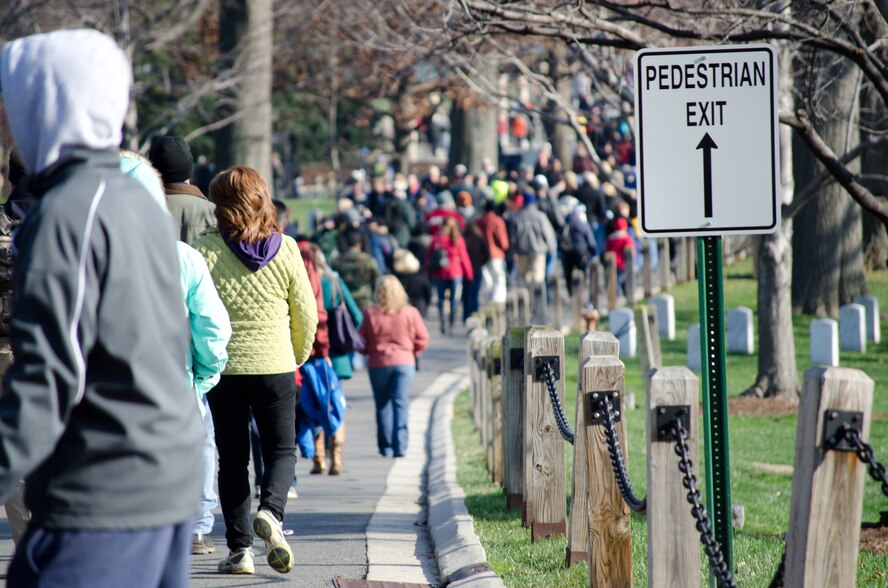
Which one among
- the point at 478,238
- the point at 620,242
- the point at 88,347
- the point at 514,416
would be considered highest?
the point at 478,238

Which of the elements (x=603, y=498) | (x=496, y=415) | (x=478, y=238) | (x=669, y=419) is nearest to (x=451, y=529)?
(x=496, y=415)

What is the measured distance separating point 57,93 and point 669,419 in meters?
2.35

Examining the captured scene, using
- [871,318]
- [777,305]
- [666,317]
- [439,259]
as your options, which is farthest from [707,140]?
[439,259]

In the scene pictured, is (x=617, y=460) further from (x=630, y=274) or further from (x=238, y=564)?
(x=630, y=274)

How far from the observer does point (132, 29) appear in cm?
2114

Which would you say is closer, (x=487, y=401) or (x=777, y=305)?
(x=487, y=401)

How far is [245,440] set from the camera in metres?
6.46

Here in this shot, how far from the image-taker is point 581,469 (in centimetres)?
611

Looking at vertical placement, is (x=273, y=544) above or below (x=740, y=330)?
below

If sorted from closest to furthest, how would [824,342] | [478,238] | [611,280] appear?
[824,342] < [611,280] < [478,238]

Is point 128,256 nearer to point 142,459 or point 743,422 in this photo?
point 142,459

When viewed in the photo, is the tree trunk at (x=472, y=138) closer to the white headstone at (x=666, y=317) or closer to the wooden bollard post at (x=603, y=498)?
the white headstone at (x=666, y=317)

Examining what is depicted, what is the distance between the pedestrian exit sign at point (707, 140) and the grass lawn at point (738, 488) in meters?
1.68

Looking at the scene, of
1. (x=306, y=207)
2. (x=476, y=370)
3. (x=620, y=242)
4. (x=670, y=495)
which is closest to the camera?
(x=670, y=495)
